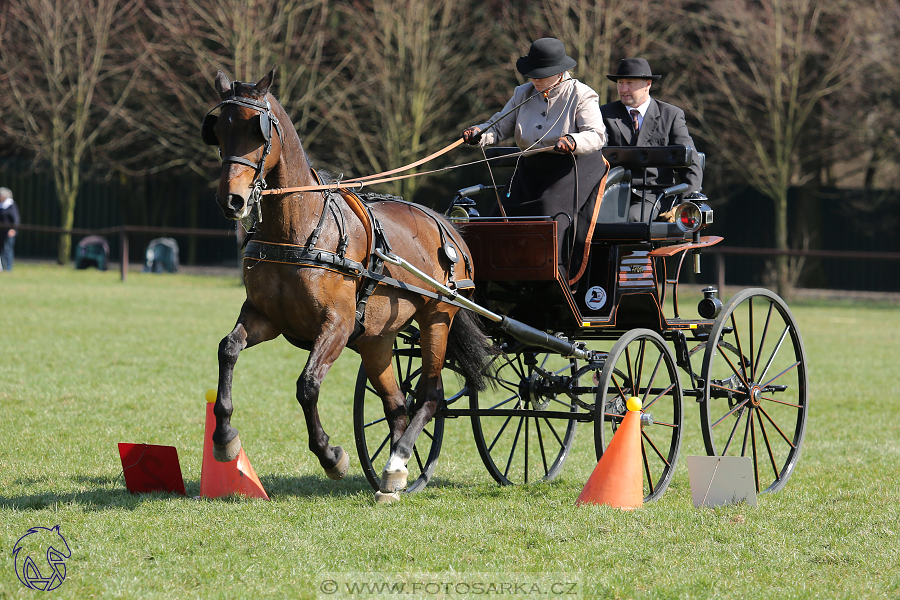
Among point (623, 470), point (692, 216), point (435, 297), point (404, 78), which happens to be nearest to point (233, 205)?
point (435, 297)

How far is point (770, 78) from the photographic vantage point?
22.0 meters

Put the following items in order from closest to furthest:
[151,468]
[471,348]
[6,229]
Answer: [151,468]
[471,348]
[6,229]

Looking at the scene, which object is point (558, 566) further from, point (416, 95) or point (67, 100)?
point (67, 100)

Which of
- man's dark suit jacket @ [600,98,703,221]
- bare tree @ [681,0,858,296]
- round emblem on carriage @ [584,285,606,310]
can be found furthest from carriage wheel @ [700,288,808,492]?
bare tree @ [681,0,858,296]

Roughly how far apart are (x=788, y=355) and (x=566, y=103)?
8.93 meters

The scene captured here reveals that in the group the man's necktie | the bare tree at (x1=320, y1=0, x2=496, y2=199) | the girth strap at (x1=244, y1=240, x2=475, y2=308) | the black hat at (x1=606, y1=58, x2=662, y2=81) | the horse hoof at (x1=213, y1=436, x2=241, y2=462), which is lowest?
the horse hoof at (x1=213, y1=436, x2=241, y2=462)

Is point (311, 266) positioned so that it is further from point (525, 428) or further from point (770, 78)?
point (770, 78)

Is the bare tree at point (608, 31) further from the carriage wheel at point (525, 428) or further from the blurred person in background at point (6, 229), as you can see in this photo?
the carriage wheel at point (525, 428)

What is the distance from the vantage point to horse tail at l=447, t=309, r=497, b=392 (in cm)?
623

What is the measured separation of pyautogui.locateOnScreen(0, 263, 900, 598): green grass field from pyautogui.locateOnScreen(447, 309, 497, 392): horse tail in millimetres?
692

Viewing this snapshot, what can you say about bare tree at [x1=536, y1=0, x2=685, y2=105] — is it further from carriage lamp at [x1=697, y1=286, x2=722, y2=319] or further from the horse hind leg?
the horse hind leg

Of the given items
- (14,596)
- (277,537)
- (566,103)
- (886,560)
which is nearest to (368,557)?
(277,537)

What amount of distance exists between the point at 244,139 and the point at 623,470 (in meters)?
2.53

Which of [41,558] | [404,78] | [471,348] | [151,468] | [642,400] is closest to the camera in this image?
[41,558]
